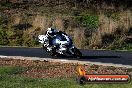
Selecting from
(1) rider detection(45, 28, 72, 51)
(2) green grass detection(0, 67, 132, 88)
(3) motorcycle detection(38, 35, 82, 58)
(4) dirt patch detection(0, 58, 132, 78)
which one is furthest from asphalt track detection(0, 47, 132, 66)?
(2) green grass detection(0, 67, 132, 88)

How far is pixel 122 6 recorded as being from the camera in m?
46.2

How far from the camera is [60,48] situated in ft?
78.6

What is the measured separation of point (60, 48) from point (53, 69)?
14.9 feet

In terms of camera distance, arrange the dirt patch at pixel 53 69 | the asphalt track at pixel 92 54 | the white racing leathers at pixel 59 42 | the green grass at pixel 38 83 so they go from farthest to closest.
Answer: the white racing leathers at pixel 59 42, the asphalt track at pixel 92 54, the dirt patch at pixel 53 69, the green grass at pixel 38 83

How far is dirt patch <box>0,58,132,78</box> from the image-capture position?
18.2 metres

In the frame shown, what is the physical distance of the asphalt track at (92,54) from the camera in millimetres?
23047

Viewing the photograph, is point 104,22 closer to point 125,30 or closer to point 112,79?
point 125,30

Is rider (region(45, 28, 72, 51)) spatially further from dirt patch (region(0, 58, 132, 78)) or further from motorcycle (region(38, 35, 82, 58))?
dirt patch (region(0, 58, 132, 78))

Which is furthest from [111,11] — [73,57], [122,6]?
[73,57]

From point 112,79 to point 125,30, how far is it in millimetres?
24290

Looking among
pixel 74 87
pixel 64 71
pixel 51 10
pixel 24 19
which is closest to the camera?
pixel 74 87

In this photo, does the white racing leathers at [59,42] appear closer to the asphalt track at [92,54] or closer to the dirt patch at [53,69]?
the asphalt track at [92,54]

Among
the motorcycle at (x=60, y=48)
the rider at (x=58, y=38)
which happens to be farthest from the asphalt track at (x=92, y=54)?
the rider at (x=58, y=38)

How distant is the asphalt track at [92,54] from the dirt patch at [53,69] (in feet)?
6.85
